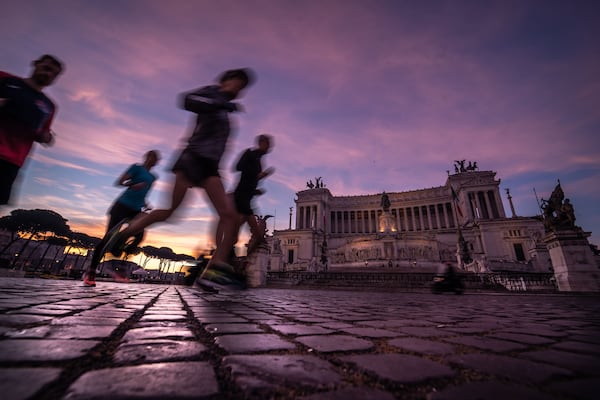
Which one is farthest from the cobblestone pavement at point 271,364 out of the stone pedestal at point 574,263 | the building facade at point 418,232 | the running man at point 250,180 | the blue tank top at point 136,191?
the building facade at point 418,232

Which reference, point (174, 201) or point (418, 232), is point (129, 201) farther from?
point (418, 232)

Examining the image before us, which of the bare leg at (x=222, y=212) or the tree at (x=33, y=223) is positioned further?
the tree at (x=33, y=223)

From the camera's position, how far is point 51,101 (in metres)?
3.90

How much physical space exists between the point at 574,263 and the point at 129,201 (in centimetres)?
1480

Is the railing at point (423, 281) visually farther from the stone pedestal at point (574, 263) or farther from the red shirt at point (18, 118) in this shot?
the red shirt at point (18, 118)

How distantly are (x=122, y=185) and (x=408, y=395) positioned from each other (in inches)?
211

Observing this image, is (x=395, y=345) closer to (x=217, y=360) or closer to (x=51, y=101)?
(x=217, y=360)

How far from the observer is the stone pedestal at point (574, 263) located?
10062 millimetres

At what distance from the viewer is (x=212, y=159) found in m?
3.45

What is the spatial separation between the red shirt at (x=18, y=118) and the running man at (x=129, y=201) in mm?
1348

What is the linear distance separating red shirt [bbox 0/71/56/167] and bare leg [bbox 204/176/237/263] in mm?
2335

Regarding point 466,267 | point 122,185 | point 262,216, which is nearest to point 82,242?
point 262,216

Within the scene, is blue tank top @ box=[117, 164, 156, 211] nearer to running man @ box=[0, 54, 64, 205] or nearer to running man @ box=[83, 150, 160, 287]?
running man @ box=[83, 150, 160, 287]

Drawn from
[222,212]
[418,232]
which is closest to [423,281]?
[222,212]
